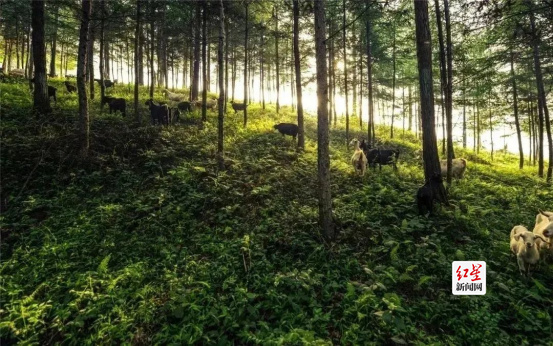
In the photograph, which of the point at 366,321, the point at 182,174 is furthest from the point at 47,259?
the point at 366,321

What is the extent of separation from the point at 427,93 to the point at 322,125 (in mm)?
4699

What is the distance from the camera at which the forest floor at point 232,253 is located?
5668 millimetres

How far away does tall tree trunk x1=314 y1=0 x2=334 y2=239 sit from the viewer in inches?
320

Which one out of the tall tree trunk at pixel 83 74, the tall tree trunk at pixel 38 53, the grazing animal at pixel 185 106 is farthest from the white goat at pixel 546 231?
the tall tree trunk at pixel 38 53

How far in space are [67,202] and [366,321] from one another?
9921 millimetres

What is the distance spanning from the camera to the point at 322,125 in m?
8.27

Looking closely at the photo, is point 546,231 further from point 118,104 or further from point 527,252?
point 118,104

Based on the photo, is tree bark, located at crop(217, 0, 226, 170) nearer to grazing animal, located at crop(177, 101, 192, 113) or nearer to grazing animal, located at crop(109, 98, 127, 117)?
grazing animal, located at crop(109, 98, 127, 117)

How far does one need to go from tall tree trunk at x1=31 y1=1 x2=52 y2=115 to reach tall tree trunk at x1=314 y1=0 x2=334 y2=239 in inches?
559

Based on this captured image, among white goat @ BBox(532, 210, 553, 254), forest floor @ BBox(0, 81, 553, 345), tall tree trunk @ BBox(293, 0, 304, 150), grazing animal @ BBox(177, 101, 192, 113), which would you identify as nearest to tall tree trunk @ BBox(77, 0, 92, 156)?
forest floor @ BBox(0, 81, 553, 345)

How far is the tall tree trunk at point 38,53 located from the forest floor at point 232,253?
1.33 metres

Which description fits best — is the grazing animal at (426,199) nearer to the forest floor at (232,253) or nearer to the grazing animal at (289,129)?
the forest floor at (232,253)

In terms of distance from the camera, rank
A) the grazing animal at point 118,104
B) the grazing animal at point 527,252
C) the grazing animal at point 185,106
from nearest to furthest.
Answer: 1. the grazing animal at point 527,252
2. the grazing animal at point 118,104
3. the grazing animal at point 185,106

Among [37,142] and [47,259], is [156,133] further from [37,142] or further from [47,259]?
[47,259]
